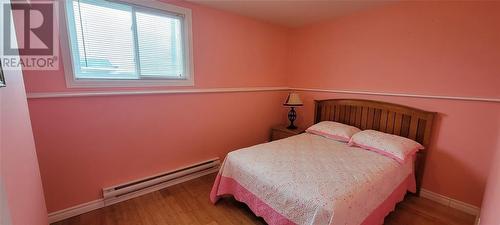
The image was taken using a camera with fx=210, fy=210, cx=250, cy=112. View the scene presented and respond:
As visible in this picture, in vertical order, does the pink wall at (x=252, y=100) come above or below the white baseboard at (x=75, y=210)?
above

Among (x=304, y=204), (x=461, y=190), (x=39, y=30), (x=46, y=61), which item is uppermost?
(x=39, y=30)

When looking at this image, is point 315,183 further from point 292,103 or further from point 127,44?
point 127,44

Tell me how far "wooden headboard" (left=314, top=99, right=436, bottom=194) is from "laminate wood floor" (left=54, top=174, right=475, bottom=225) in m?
0.32

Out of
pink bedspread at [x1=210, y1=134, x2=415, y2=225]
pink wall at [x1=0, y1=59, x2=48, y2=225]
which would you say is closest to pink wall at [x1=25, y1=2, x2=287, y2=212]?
pink wall at [x1=0, y1=59, x2=48, y2=225]

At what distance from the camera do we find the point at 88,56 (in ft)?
5.94

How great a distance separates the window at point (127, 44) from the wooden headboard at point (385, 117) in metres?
1.90

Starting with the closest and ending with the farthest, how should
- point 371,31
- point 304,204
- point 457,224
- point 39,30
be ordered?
point 304,204, point 39,30, point 457,224, point 371,31

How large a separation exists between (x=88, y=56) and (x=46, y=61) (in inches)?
10.8

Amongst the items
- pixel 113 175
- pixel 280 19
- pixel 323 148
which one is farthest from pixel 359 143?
pixel 113 175

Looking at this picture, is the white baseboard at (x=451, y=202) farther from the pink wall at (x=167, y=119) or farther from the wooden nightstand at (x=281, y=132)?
the pink wall at (x=167, y=119)

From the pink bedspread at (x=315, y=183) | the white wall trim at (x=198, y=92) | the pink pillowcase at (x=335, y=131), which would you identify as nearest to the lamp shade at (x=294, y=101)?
the white wall trim at (x=198, y=92)

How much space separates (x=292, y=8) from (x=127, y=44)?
5.86 ft

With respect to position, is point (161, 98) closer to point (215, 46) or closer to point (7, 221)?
point (215, 46)

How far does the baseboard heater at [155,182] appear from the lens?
78.5 inches
